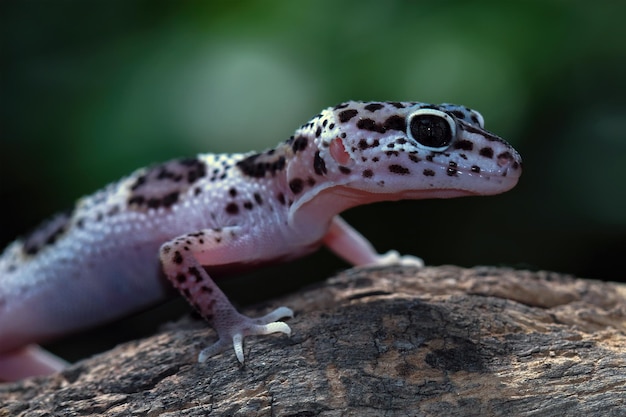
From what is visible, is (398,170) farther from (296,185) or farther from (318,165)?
(296,185)

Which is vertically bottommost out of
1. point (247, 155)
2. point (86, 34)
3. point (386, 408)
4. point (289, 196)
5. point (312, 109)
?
point (386, 408)

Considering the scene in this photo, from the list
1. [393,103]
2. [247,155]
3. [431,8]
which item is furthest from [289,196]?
[431,8]

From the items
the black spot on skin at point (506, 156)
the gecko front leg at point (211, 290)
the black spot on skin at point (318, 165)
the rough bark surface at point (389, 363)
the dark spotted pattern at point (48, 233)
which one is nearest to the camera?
the rough bark surface at point (389, 363)

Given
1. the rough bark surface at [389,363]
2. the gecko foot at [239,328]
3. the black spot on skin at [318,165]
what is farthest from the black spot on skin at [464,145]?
the gecko foot at [239,328]

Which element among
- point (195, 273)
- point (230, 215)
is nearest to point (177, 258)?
point (195, 273)

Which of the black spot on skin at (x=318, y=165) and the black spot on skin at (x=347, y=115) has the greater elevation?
the black spot on skin at (x=347, y=115)

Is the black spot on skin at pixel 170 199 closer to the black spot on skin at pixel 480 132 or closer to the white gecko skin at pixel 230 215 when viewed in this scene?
the white gecko skin at pixel 230 215

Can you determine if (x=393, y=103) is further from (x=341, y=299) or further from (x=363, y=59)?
(x=363, y=59)
